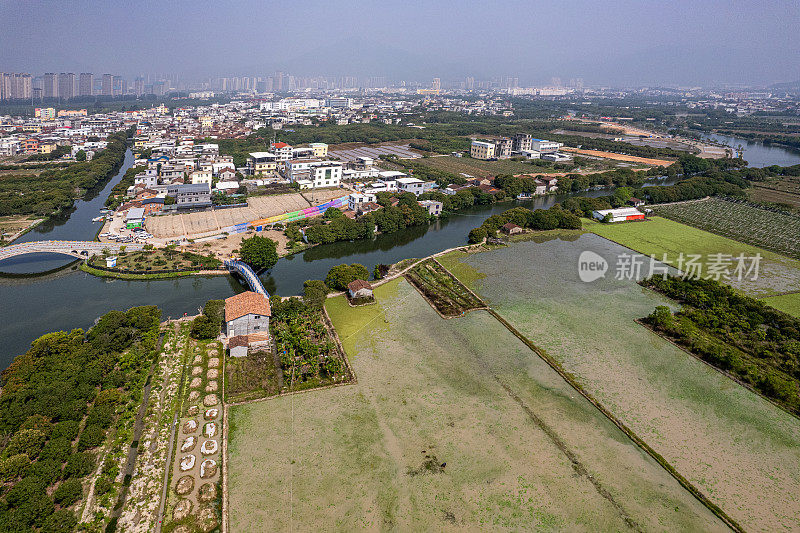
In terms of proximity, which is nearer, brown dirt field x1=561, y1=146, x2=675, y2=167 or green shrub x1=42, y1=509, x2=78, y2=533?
green shrub x1=42, y1=509, x2=78, y2=533

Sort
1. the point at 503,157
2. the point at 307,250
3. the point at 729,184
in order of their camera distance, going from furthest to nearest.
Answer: the point at 503,157 < the point at 729,184 < the point at 307,250

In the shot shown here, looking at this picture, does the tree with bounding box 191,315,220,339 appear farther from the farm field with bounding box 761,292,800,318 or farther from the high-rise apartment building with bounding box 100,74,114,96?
the high-rise apartment building with bounding box 100,74,114,96

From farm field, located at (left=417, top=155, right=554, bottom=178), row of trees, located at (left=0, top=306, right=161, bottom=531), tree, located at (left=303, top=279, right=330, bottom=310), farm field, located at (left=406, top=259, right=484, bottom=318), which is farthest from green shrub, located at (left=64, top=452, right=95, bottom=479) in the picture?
farm field, located at (left=417, top=155, right=554, bottom=178)

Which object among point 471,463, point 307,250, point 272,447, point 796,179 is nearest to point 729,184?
point 796,179

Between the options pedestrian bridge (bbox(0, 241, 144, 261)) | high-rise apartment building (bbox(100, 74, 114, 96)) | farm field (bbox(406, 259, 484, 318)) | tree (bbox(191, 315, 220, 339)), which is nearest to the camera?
tree (bbox(191, 315, 220, 339))

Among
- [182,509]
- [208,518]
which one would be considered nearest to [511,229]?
[208,518]

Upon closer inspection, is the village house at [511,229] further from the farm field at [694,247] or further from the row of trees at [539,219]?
the farm field at [694,247]

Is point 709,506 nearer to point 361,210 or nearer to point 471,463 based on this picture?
point 471,463
